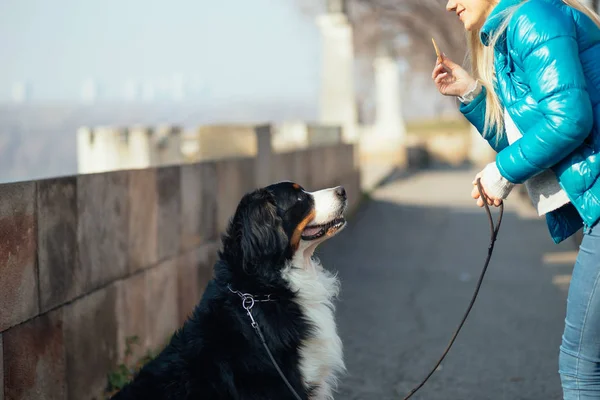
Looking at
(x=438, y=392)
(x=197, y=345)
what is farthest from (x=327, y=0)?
(x=197, y=345)

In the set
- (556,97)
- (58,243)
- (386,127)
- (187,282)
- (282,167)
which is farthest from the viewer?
(386,127)

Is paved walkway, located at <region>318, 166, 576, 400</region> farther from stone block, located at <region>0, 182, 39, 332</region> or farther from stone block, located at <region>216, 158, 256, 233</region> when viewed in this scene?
stone block, located at <region>0, 182, 39, 332</region>

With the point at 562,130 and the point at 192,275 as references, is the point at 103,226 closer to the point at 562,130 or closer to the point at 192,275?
the point at 192,275

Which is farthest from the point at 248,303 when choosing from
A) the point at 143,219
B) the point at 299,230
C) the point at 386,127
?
the point at 386,127

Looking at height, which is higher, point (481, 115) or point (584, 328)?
point (481, 115)

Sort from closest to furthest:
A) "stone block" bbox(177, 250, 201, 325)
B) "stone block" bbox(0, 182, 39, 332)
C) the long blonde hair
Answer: the long blonde hair
"stone block" bbox(0, 182, 39, 332)
"stone block" bbox(177, 250, 201, 325)

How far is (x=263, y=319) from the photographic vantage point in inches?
149

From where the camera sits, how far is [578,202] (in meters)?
3.02

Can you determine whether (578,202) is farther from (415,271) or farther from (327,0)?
(327,0)

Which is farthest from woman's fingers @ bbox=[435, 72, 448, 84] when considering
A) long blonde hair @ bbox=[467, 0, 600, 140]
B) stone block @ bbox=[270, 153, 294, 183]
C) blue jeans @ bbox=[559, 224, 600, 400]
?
stone block @ bbox=[270, 153, 294, 183]

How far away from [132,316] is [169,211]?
0.99 meters

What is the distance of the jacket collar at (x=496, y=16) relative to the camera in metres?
3.14

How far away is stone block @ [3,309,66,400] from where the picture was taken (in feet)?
12.8

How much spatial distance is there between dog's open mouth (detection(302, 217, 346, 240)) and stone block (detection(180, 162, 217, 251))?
101 inches
